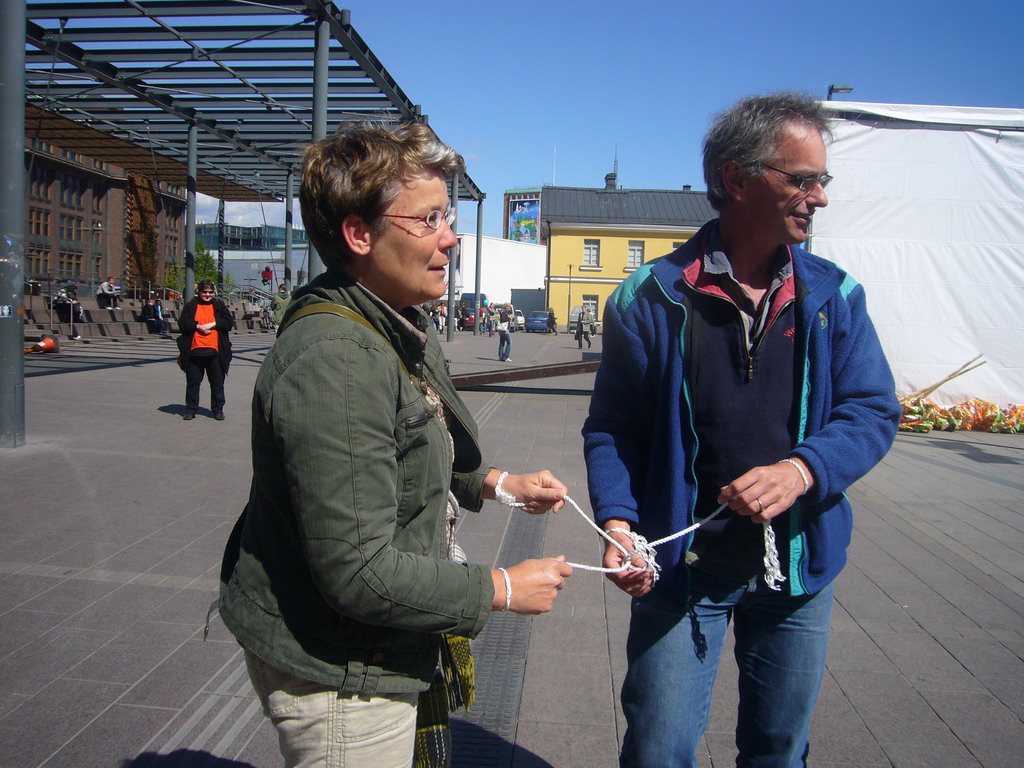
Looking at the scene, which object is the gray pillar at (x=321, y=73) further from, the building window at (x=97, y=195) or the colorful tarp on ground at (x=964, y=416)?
the building window at (x=97, y=195)

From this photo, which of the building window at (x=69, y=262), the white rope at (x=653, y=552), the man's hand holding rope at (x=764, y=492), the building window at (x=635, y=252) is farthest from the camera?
the building window at (x=69, y=262)

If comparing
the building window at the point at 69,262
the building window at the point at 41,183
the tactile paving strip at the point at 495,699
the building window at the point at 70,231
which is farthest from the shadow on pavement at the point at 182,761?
the building window at the point at 70,231

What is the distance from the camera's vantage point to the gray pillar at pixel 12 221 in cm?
712

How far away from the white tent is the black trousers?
24.5 feet

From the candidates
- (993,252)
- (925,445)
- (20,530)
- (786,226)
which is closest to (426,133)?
(786,226)

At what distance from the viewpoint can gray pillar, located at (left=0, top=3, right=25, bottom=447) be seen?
712 centimetres

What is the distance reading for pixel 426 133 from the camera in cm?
161

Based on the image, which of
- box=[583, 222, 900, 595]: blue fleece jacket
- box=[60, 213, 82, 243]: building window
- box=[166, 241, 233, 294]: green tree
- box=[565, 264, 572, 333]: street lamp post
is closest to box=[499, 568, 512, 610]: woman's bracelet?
box=[583, 222, 900, 595]: blue fleece jacket

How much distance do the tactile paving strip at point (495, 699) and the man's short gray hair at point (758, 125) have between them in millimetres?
1989

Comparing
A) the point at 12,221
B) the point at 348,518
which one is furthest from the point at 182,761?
the point at 12,221

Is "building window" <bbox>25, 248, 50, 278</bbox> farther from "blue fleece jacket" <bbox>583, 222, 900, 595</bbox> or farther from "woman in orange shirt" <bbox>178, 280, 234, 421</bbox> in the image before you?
"blue fleece jacket" <bbox>583, 222, 900, 595</bbox>

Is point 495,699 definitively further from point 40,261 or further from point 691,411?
point 40,261

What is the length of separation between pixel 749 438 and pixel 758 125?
0.76 meters

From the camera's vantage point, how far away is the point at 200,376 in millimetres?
9711
